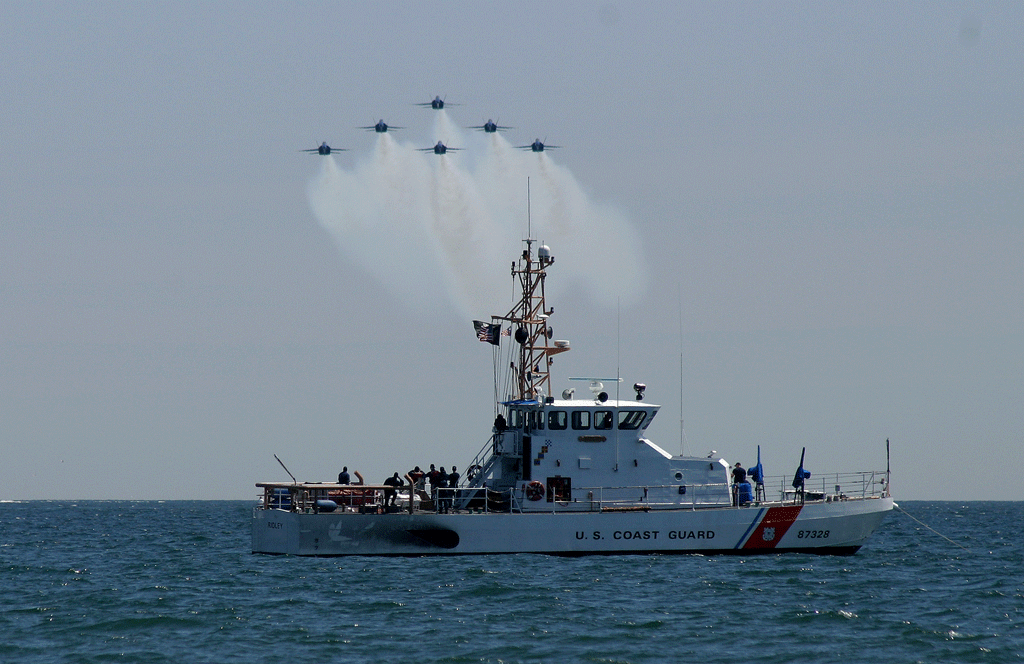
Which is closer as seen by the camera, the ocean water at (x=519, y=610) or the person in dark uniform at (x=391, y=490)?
the ocean water at (x=519, y=610)

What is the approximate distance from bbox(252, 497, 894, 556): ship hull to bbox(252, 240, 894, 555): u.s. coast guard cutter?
0.03 m

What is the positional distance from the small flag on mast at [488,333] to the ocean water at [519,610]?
243 inches

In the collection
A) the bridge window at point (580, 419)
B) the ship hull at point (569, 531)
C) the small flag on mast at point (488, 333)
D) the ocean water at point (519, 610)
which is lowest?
the ocean water at point (519, 610)

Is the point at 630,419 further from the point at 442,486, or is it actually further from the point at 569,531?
the point at 442,486

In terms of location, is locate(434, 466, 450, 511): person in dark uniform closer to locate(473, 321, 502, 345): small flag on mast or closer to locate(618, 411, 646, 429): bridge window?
locate(473, 321, 502, 345): small flag on mast

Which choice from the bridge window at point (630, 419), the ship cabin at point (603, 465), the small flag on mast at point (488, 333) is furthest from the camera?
the small flag on mast at point (488, 333)

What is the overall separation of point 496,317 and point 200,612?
1329 centimetres

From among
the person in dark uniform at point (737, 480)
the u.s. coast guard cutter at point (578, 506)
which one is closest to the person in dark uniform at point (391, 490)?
the u.s. coast guard cutter at point (578, 506)

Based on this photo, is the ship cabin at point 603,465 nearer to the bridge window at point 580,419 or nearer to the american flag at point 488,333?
the bridge window at point 580,419

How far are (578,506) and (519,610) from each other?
847cm

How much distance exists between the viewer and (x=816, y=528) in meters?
33.3

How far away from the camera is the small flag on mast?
34.7 m

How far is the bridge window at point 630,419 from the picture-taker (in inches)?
1309

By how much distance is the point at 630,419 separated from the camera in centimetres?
3328
